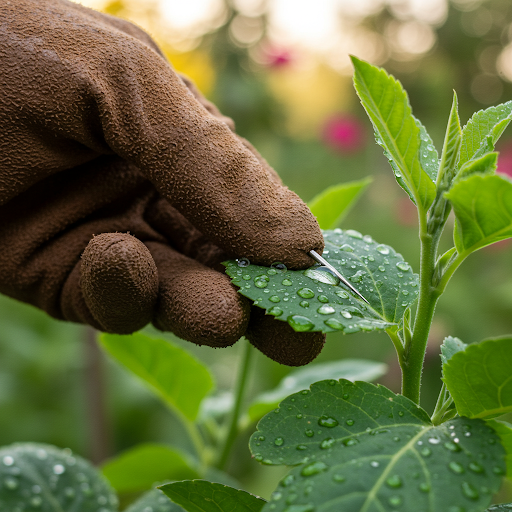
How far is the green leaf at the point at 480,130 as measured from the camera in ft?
1.60

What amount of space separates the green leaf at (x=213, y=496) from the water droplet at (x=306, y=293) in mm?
212

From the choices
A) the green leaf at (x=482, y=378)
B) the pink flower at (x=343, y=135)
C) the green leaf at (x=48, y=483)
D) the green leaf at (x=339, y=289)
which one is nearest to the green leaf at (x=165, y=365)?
the green leaf at (x=48, y=483)

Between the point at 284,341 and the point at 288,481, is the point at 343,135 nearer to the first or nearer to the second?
the point at 284,341

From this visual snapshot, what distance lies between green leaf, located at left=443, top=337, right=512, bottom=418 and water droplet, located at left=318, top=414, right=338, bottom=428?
0.11m

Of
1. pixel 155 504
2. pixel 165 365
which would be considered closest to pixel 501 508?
pixel 155 504

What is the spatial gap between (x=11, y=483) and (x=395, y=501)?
0.63 meters

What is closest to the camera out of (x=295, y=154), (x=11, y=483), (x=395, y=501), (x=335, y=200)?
(x=395, y=501)

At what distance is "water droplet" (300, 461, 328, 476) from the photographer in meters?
0.38

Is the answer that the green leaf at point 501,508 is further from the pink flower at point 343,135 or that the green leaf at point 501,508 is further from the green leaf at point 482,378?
the pink flower at point 343,135

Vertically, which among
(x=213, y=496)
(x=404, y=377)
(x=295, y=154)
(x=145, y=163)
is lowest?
(x=295, y=154)

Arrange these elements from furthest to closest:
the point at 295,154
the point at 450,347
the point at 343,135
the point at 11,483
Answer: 1. the point at 295,154
2. the point at 343,135
3. the point at 11,483
4. the point at 450,347

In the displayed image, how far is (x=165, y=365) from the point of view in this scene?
92 centimetres

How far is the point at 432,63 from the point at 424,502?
537 cm

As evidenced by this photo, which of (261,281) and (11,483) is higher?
(261,281)
